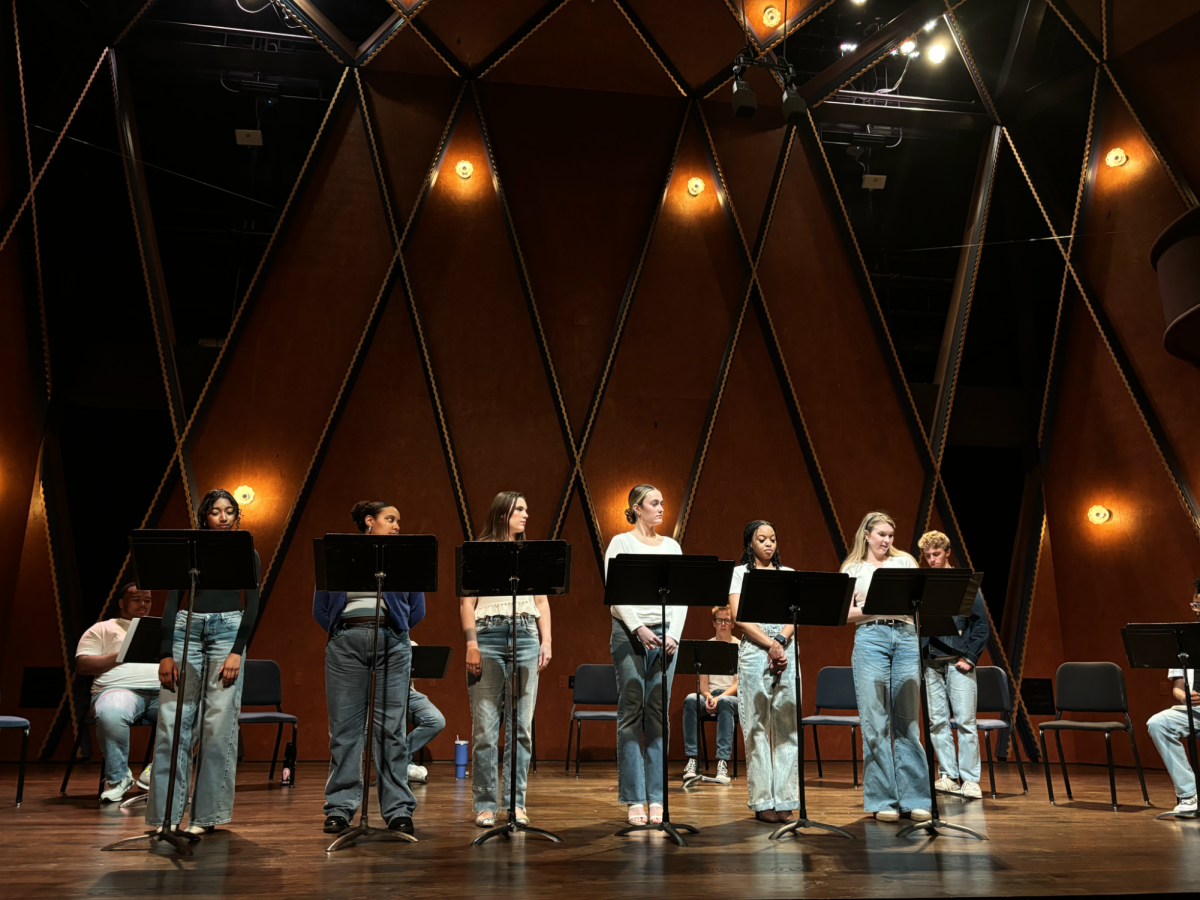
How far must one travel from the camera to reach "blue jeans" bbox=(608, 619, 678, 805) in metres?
3.69

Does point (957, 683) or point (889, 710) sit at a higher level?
point (957, 683)

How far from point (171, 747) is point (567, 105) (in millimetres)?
6312

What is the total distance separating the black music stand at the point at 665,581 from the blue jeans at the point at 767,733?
1.85ft

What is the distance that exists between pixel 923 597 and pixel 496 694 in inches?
69.2

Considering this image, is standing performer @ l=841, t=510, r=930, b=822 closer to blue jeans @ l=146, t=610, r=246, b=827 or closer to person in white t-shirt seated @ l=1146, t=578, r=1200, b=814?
person in white t-shirt seated @ l=1146, t=578, r=1200, b=814

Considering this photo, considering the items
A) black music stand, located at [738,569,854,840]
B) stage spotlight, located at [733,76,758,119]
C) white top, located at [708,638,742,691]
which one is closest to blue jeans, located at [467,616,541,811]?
black music stand, located at [738,569,854,840]

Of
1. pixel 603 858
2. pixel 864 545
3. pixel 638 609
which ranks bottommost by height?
pixel 603 858

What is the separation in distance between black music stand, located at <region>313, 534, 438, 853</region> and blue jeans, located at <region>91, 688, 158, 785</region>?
1971 mm

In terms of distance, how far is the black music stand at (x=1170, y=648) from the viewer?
173 inches

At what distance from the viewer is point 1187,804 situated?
14.5ft

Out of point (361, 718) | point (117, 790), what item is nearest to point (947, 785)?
point (361, 718)

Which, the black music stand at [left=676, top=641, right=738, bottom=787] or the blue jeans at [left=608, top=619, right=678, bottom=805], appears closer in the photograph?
the blue jeans at [left=608, top=619, right=678, bottom=805]

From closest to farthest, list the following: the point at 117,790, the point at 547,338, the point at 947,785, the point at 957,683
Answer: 1. the point at 117,790
2. the point at 947,785
3. the point at 957,683
4. the point at 547,338

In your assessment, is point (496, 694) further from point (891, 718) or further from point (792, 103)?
point (792, 103)
